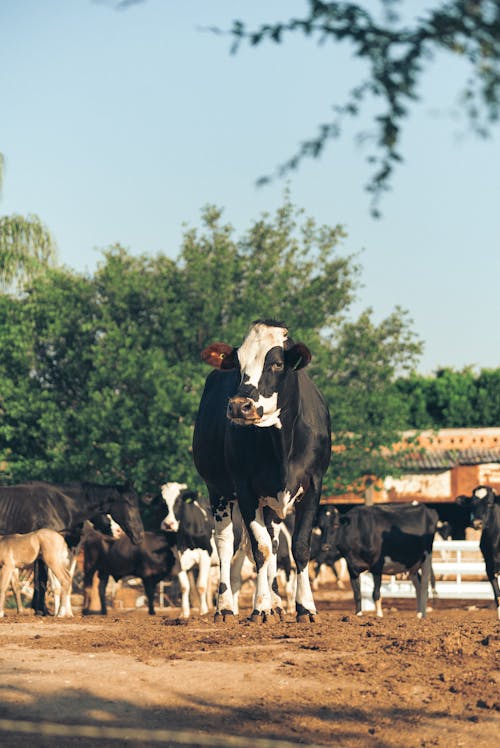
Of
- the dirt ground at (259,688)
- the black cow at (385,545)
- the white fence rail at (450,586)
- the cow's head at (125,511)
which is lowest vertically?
the dirt ground at (259,688)

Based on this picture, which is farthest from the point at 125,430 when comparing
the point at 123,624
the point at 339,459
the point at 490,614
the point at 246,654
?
the point at 246,654

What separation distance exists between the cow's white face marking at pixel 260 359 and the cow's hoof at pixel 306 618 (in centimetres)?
176

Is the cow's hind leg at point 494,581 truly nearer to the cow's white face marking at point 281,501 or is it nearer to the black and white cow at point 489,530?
the black and white cow at point 489,530

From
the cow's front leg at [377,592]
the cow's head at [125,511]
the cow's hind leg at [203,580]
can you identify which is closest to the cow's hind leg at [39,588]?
the cow's head at [125,511]

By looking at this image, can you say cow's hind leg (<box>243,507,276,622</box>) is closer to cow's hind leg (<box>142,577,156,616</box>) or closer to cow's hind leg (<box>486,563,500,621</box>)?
cow's hind leg (<box>486,563,500,621</box>)

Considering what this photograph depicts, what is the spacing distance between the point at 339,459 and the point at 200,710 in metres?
27.8

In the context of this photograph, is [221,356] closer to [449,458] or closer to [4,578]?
[4,578]

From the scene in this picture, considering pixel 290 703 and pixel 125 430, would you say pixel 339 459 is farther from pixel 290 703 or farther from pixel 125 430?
pixel 290 703

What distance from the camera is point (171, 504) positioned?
70.5ft

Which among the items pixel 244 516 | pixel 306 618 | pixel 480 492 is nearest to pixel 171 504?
pixel 480 492

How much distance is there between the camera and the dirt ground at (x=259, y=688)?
725cm

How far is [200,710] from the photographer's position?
305 inches

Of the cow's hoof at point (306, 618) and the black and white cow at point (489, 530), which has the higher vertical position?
the black and white cow at point (489, 530)

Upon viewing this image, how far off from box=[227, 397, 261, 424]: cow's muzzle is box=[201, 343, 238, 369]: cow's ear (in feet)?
2.85
